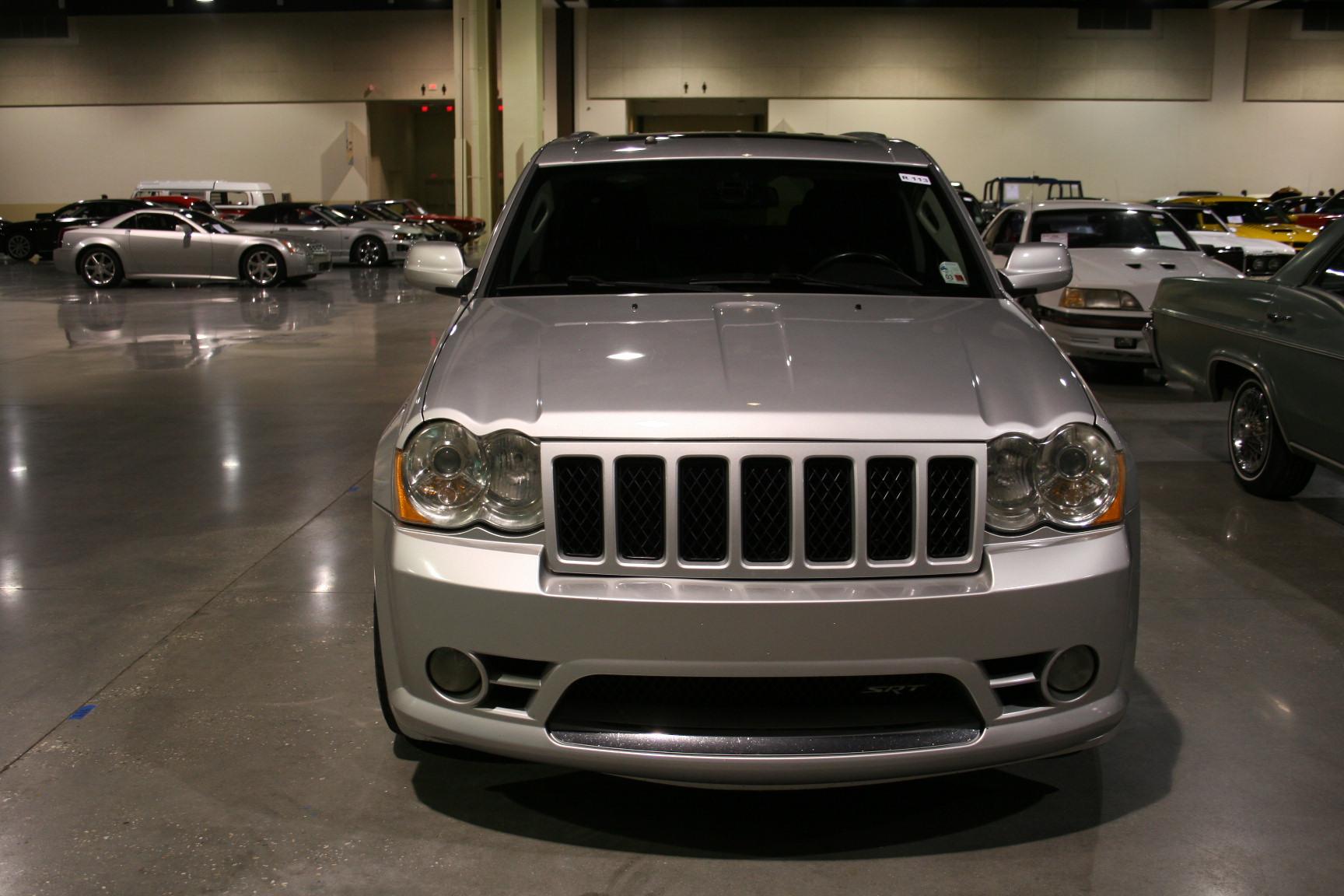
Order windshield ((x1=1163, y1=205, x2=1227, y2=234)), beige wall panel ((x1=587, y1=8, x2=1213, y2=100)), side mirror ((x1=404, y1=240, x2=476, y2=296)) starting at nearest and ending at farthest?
side mirror ((x1=404, y1=240, x2=476, y2=296)), windshield ((x1=1163, y1=205, x2=1227, y2=234)), beige wall panel ((x1=587, y1=8, x2=1213, y2=100))

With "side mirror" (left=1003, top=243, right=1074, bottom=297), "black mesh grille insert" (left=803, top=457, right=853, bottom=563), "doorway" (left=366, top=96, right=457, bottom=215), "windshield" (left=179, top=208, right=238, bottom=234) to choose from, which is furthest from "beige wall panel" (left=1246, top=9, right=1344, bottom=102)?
"black mesh grille insert" (left=803, top=457, right=853, bottom=563)

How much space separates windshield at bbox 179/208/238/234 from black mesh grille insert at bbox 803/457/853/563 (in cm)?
1829

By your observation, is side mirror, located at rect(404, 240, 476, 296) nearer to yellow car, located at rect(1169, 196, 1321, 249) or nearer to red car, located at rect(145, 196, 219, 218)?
yellow car, located at rect(1169, 196, 1321, 249)

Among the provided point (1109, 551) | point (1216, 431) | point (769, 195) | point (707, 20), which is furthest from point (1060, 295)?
point (707, 20)

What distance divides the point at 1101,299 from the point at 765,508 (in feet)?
23.9

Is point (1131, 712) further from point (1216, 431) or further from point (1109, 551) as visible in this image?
point (1216, 431)

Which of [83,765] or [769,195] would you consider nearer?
[83,765]

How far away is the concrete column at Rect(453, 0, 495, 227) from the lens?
1146 inches

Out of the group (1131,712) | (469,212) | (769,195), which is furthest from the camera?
(469,212)

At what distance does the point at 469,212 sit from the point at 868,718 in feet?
99.1

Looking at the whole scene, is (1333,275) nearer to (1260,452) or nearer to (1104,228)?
(1260,452)

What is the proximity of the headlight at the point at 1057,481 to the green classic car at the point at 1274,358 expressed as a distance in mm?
2808

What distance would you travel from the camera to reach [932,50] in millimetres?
34188

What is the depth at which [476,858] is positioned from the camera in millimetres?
2428
